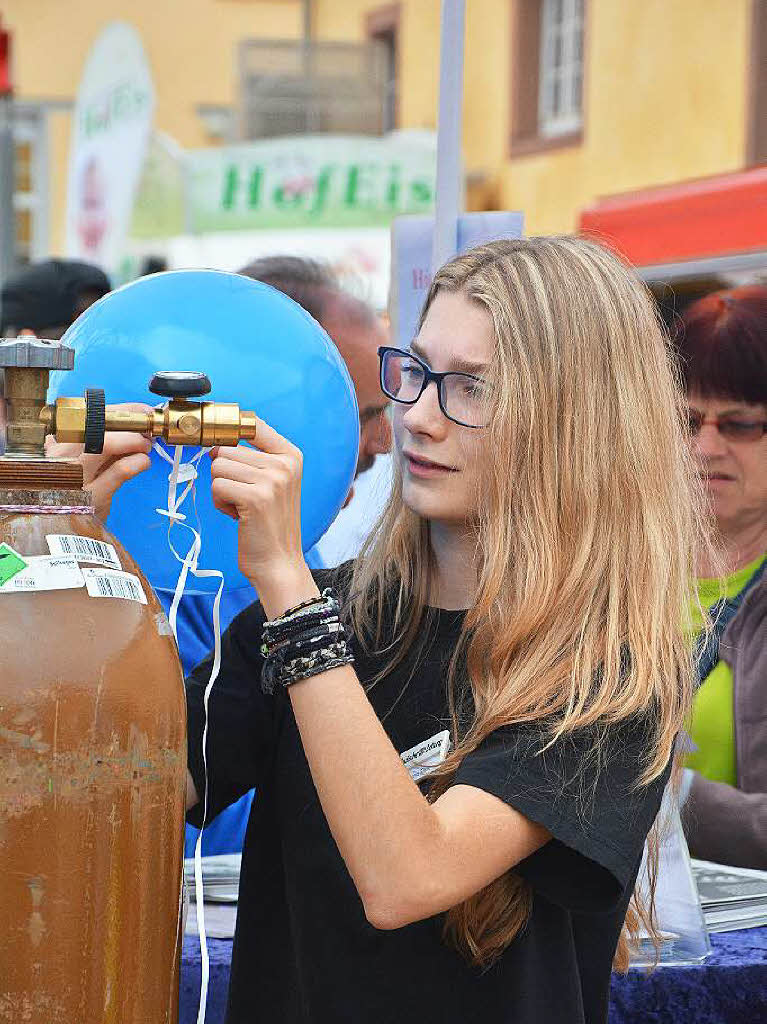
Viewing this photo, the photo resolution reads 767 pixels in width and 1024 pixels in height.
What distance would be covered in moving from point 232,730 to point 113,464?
34cm

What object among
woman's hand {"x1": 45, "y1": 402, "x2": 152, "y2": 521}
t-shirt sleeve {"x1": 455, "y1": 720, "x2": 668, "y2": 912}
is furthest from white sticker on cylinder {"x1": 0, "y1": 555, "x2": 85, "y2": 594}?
t-shirt sleeve {"x1": 455, "y1": 720, "x2": 668, "y2": 912}

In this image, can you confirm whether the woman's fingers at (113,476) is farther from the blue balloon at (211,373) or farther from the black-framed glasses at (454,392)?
the black-framed glasses at (454,392)

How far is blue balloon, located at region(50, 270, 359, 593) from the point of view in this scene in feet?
4.76

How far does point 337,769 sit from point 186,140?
58.0ft

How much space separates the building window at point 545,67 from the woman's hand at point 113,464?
40.7ft

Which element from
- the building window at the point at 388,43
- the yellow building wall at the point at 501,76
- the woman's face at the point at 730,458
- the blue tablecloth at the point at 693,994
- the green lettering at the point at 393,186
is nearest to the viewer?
the blue tablecloth at the point at 693,994

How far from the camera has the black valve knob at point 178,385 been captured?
119 centimetres

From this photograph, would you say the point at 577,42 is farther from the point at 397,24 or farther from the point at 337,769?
the point at 337,769

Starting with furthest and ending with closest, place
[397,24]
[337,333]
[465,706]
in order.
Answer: [397,24]
[337,333]
[465,706]

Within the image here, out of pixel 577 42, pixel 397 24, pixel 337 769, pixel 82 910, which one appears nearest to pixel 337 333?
pixel 337 769

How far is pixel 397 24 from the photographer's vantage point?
1551 cm

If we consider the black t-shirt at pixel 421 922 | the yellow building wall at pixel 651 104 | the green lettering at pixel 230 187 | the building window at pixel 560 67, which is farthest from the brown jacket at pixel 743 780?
the building window at pixel 560 67

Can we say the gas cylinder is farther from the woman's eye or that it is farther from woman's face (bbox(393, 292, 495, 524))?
the woman's eye

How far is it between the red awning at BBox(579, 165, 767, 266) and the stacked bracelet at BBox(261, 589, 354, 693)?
9.07 feet
